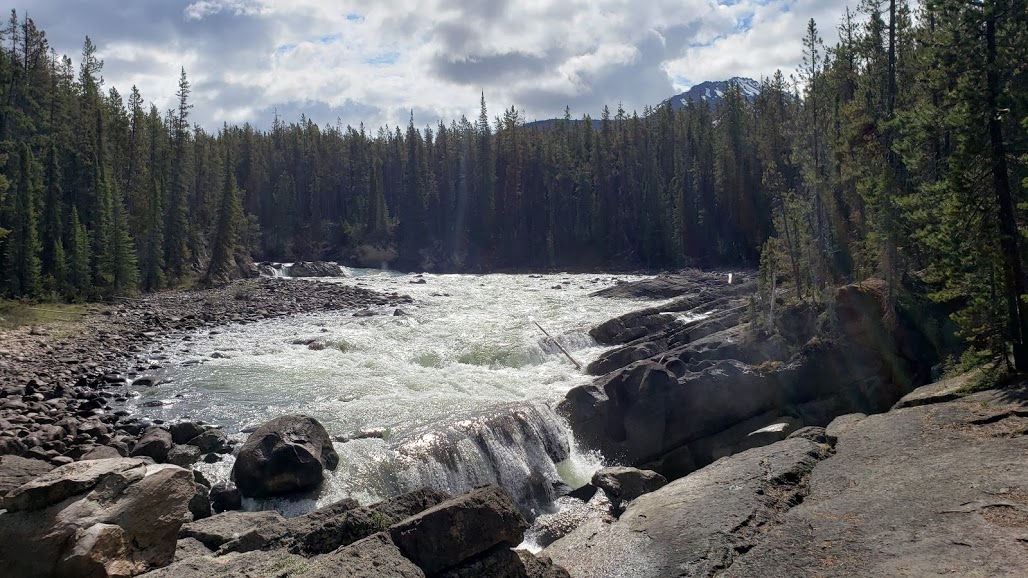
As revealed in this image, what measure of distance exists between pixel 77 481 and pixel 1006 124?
2141 centimetres

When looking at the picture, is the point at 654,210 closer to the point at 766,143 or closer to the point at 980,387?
the point at 766,143

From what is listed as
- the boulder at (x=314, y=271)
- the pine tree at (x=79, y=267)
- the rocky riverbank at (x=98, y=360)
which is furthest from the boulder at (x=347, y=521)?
the boulder at (x=314, y=271)

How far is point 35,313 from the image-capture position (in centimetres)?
3177

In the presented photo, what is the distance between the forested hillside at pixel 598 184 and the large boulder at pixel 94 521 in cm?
1509

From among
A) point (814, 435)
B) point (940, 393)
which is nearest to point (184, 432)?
point (814, 435)

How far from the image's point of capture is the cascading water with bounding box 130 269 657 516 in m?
15.3

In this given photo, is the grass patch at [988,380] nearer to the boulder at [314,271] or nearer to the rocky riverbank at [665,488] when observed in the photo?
the rocky riverbank at [665,488]

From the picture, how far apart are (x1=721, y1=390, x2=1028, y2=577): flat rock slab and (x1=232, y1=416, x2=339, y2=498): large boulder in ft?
30.9

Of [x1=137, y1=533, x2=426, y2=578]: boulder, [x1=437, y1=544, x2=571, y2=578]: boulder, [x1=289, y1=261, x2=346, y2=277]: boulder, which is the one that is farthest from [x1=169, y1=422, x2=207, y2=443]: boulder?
[x1=289, y1=261, x2=346, y2=277]: boulder

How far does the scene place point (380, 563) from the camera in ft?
21.4

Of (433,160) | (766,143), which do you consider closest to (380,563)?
(766,143)

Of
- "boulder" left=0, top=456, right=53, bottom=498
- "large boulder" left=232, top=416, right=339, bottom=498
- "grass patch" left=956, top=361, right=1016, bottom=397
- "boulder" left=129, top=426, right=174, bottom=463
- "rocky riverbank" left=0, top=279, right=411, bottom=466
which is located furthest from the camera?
"rocky riverbank" left=0, top=279, right=411, bottom=466

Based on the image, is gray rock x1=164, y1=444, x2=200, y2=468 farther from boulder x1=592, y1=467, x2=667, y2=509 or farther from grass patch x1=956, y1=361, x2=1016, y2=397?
grass patch x1=956, y1=361, x2=1016, y2=397

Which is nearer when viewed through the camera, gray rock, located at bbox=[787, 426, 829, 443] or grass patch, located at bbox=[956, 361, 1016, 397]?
gray rock, located at bbox=[787, 426, 829, 443]
